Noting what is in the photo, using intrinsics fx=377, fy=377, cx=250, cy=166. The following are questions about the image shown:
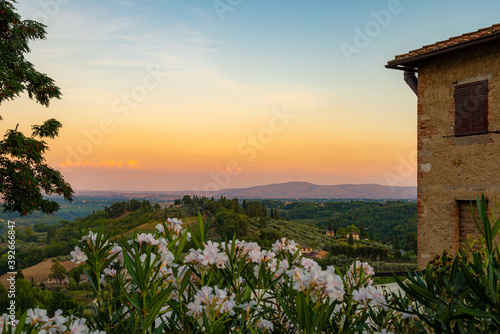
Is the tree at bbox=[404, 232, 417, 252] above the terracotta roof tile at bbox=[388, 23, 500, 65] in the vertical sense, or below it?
below

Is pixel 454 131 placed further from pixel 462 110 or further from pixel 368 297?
pixel 368 297

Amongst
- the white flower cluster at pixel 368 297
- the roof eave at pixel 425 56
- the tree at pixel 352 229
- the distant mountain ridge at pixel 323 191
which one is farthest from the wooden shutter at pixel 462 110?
the distant mountain ridge at pixel 323 191

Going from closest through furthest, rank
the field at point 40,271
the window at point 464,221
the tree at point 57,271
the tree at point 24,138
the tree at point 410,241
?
the window at point 464,221 < the tree at point 24,138 < the tree at point 57,271 < the field at point 40,271 < the tree at point 410,241

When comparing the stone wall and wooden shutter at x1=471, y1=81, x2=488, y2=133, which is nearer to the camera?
the stone wall

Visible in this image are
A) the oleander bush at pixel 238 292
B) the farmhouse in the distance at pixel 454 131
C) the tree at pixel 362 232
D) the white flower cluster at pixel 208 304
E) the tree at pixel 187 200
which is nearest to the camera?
the oleander bush at pixel 238 292

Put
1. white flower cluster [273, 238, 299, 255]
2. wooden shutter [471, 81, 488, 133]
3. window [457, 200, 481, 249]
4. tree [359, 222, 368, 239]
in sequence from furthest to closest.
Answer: tree [359, 222, 368, 239] → window [457, 200, 481, 249] → wooden shutter [471, 81, 488, 133] → white flower cluster [273, 238, 299, 255]

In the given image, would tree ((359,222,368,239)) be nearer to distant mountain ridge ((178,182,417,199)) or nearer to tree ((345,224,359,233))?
tree ((345,224,359,233))

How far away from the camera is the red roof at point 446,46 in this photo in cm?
820

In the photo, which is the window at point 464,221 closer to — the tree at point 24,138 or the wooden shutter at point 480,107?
the wooden shutter at point 480,107

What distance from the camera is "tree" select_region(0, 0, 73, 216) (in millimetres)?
10305

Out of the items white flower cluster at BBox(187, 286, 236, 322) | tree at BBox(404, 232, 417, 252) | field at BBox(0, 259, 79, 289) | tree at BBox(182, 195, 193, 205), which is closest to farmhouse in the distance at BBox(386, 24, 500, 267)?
white flower cluster at BBox(187, 286, 236, 322)

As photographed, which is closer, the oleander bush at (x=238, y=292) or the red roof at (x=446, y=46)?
the oleander bush at (x=238, y=292)

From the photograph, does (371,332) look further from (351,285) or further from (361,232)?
(361,232)

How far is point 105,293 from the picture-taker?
1.84 metres
